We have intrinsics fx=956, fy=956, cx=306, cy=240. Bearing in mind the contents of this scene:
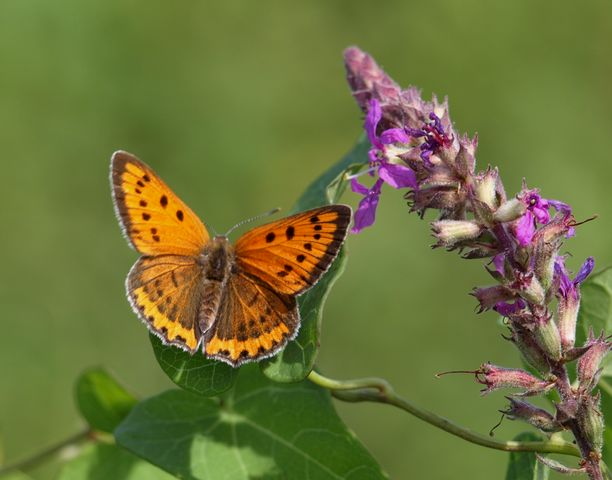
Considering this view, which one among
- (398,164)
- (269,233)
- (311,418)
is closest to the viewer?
(398,164)

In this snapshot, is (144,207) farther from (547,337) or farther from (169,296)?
(547,337)

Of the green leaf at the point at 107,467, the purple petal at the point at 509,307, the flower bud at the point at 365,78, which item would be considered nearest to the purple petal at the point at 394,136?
the flower bud at the point at 365,78

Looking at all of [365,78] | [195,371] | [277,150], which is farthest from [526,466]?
[277,150]

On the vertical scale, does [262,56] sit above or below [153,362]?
above

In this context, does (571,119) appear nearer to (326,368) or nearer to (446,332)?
(446,332)

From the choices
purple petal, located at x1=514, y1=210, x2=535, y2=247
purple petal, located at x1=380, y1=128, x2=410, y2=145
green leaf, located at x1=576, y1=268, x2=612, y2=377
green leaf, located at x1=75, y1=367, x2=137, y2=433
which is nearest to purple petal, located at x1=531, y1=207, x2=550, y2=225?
purple petal, located at x1=514, y1=210, x2=535, y2=247

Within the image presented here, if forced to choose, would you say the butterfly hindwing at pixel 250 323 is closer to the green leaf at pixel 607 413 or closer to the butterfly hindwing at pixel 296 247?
the butterfly hindwing at pixel 296 247

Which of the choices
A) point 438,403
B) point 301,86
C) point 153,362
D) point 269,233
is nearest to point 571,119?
point 301,86
